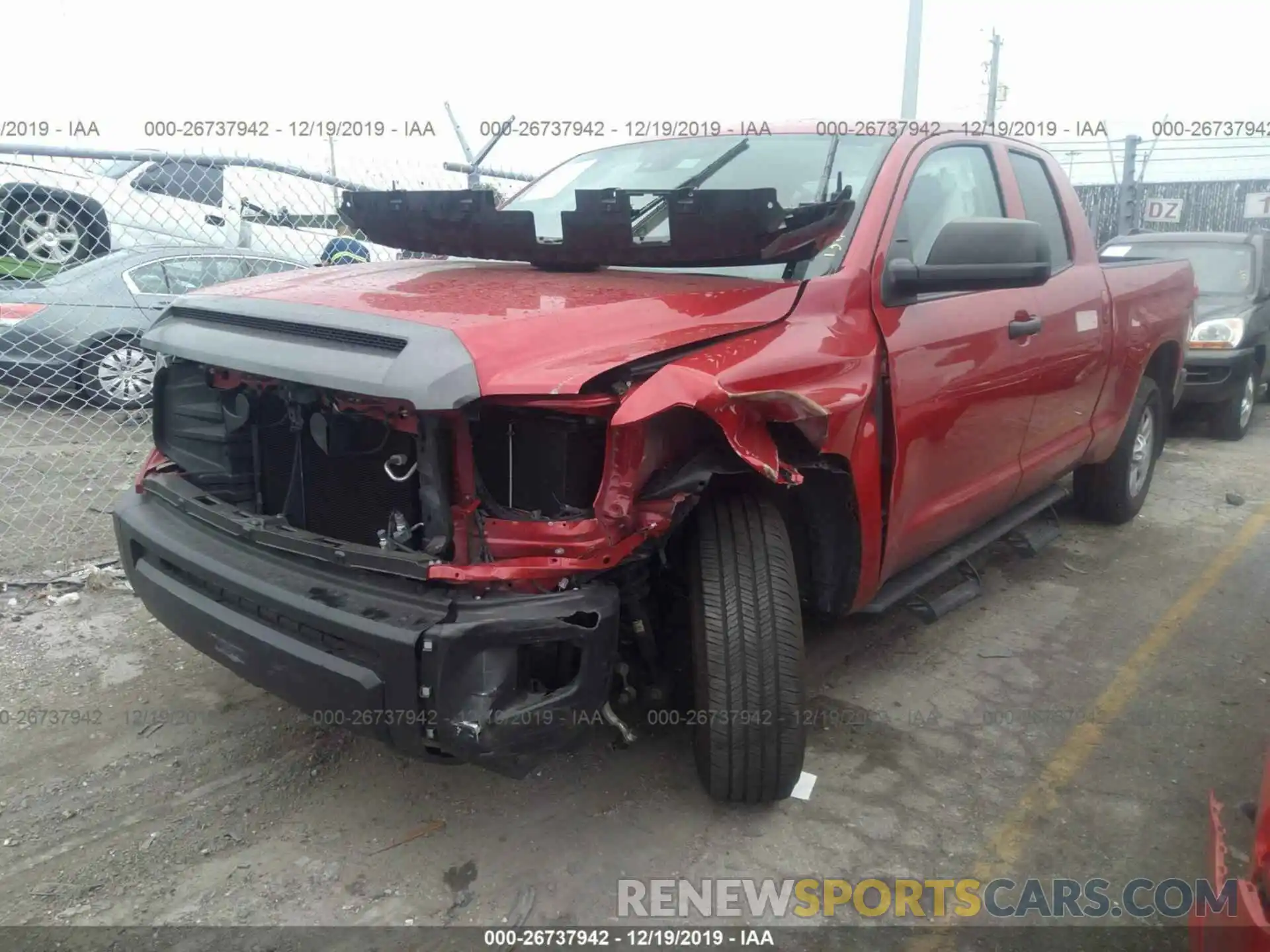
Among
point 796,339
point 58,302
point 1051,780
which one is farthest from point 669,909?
point 58,302

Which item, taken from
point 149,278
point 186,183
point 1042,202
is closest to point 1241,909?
point 1042,202

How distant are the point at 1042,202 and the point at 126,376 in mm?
6058

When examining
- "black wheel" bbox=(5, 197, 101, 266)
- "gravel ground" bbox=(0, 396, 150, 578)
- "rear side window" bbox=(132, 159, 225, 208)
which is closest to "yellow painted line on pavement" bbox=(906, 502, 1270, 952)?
Result: "gravel ground" bbox=(0, 396, 150, 578)

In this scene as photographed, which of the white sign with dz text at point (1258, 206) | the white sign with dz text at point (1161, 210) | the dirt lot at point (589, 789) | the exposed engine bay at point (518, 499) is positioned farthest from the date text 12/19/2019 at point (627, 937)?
the white sign with dz text at point (1258, 206)

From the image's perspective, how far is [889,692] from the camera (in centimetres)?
341

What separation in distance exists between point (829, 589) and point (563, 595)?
1.11 meters

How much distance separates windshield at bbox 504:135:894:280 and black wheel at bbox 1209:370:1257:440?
573cm

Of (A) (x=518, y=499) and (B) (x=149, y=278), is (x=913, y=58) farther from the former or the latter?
(A) (x=518, y=499)

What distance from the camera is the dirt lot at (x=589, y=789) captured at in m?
2.44

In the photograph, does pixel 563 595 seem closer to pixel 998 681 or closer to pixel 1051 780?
pixel 1051 780

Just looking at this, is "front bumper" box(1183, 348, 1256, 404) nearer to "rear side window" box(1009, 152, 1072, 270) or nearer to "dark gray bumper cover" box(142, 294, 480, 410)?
"rear side window" box(1009, 152, 1072, 270)

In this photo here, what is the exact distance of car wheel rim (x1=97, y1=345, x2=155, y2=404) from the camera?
682cm

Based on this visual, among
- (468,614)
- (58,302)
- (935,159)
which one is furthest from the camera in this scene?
(58,302)

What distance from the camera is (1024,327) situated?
3.50 metres
